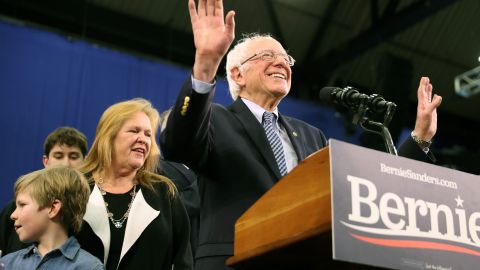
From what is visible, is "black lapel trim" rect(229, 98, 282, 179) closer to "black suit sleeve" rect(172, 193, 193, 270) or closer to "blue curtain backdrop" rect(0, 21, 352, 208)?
"black suit sleeve" rect(172, 193, 193, 270)

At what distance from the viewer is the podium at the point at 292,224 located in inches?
50.5

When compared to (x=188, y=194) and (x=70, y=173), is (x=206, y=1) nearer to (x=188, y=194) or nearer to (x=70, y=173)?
(x=70, y=173)

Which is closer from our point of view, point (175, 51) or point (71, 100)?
point (71, 100)

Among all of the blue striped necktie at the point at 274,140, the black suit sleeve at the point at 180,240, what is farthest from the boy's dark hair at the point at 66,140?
the blue striped necktie at the point at 274,140

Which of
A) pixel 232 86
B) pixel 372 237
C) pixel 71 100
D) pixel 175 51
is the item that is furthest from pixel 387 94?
pixel 372 237

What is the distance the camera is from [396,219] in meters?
1.30

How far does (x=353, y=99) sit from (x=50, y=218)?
3.46ft

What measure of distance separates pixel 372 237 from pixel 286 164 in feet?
2.63

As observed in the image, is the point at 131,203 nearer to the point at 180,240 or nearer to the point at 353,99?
the point at 180,240

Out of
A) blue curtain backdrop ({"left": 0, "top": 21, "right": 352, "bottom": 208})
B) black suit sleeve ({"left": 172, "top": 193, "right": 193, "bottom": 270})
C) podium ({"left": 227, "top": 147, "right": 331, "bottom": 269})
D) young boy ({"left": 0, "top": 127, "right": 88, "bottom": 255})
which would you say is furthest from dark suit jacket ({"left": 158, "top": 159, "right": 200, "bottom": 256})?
blue curtain backdrop ({"left": 0, "top": 21, "right": 352, "bottom": 208})

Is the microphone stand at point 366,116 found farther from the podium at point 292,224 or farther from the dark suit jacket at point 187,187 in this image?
the dark suit jacket at point 187,187

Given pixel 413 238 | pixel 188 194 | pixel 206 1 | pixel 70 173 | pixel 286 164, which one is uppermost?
pixel 206 1

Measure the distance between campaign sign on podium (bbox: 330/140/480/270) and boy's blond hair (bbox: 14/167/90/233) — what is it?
1.16 m

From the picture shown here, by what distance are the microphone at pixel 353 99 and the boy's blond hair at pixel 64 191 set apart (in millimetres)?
869
